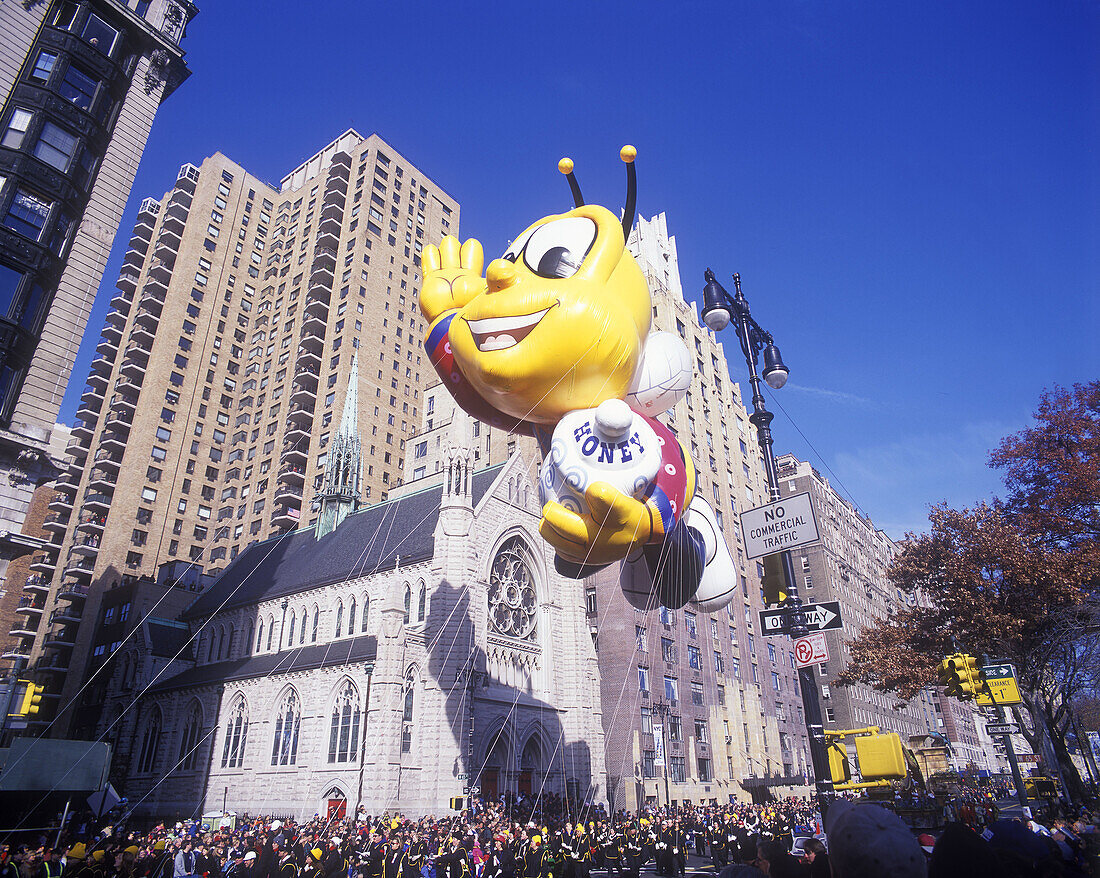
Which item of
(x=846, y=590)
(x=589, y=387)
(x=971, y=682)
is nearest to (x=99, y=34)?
(x=589, y=387)

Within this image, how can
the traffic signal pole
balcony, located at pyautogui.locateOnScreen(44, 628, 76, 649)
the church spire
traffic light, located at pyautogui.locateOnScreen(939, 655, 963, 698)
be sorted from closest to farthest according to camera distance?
the traffic signal pole, traffic light, located at pyautogui.locateOnScreen(939, 655, 963, 698), the church spire, balcony, located at pyautogui.locateOnScreen(44, 628, 76, 649)

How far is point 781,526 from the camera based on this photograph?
35.9 ft

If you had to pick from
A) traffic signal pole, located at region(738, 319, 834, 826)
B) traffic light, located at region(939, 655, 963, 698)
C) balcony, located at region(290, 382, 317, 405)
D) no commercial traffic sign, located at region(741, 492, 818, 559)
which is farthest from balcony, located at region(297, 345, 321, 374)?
no commercial traffic sign, located at region(741, 492, 818, 559)

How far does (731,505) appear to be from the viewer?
52000 mm

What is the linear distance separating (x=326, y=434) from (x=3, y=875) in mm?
51117

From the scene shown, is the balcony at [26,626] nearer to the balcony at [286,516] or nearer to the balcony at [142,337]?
the balcony at [286,516]

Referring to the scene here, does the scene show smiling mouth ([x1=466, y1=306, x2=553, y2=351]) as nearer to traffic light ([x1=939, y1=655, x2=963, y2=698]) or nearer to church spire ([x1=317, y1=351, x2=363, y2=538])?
traffic light ([x1=939, y1=655, x2=963, y2=698])

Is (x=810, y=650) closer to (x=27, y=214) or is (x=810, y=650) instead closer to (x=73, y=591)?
(x=27, y=214)

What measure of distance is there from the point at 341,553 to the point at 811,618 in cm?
3238

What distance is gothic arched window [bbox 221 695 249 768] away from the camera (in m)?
32.9

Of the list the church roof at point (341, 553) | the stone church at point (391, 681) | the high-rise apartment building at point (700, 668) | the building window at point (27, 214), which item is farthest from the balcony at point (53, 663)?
the high-rise apartment building at point (700, 668)

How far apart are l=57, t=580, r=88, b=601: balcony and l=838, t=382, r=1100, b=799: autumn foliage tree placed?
5807 centimetres

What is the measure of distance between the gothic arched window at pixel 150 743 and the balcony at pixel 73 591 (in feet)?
68.2

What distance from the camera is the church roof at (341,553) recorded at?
3422cm
